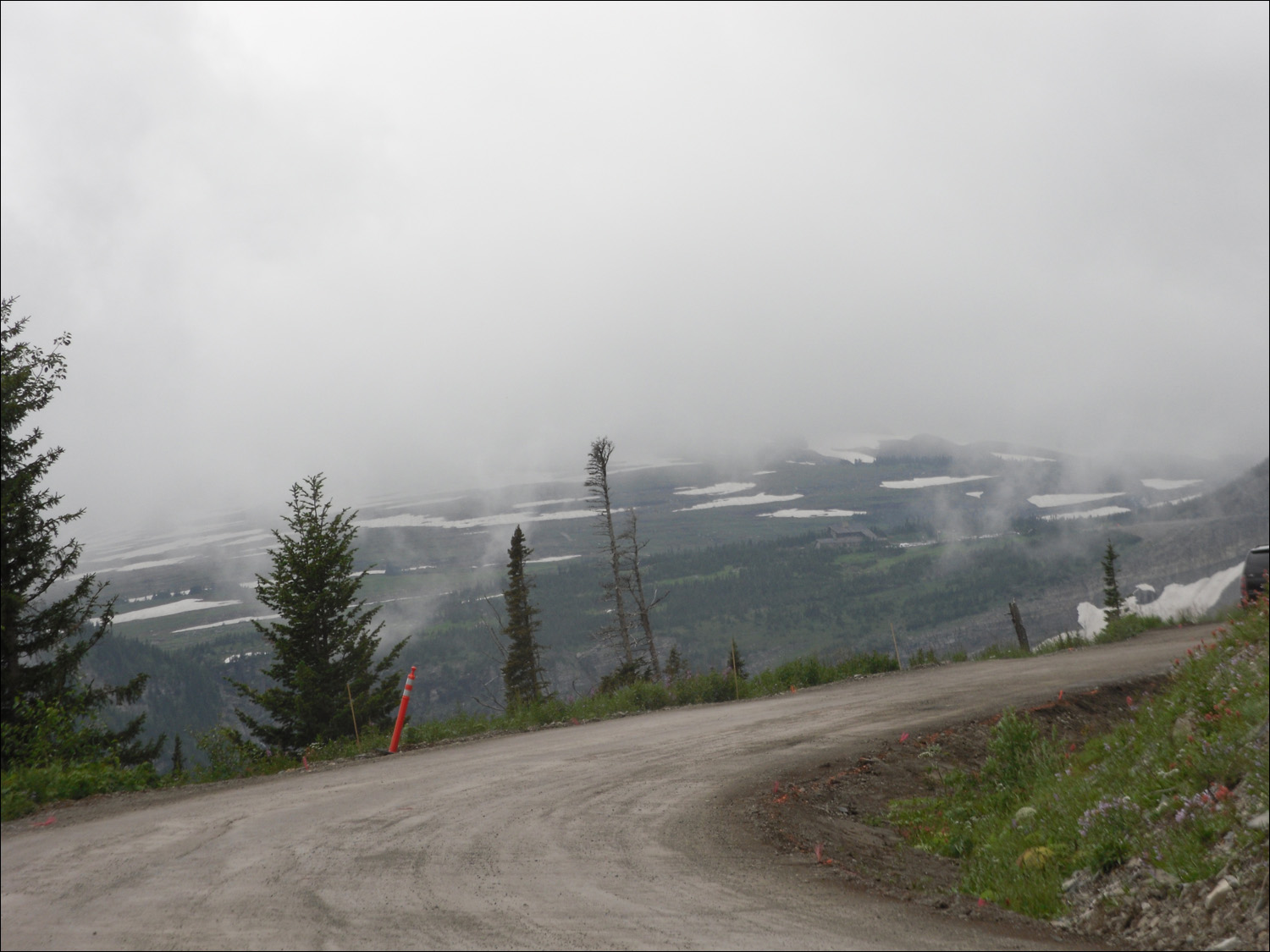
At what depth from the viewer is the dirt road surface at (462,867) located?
16.8 feet

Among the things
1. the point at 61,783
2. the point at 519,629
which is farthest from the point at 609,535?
the point at 61,783

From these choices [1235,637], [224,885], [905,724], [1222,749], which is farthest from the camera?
[905,724]

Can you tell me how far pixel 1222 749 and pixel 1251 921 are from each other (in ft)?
6.85

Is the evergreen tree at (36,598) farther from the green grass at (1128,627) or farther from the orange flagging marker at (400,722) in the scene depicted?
the green grass at (1128,627)

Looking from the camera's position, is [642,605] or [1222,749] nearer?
[1222,749]

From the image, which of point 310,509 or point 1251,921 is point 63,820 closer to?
point 1251,921

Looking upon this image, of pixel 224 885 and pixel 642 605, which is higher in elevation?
pixel 224 885

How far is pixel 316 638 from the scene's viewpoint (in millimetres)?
28156

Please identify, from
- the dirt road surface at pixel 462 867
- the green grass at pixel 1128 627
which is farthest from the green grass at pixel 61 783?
the green grass at pixel 1128 627

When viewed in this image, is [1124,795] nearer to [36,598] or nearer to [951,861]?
[951,861]

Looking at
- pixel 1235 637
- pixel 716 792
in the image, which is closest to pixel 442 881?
pixel 716 792

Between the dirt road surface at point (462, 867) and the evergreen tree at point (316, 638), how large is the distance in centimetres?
1466

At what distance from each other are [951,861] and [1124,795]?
185cm

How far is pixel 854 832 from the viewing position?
28.3ft
